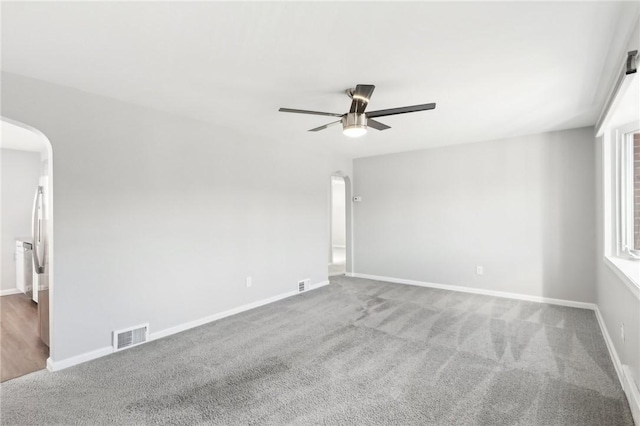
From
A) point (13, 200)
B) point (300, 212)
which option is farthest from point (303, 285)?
point (13, 200)

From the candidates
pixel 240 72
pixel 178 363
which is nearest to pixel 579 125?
pixel 240 72

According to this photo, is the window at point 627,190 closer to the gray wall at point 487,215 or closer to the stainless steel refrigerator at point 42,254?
the gray wall at point 487,215

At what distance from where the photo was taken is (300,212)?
508 cm

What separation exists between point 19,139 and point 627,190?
7.56 meters

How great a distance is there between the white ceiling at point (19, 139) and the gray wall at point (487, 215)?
5.10 m

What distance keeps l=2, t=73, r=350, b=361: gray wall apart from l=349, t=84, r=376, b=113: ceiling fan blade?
193cm

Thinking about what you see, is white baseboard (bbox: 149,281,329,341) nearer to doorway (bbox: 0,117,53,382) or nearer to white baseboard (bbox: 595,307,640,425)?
doorway (bbox: 0,117,53,382)

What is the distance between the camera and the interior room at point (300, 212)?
6.40 ft

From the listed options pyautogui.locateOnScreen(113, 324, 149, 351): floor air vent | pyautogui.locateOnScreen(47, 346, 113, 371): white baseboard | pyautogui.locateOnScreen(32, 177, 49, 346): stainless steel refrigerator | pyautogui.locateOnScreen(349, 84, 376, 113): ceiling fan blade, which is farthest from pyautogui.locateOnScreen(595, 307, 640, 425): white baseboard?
pyautogui.locateOnScreen(32, 177, 49, 346): stainless steel refrigerator

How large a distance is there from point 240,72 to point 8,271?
5.59 m

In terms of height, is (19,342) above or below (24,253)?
below

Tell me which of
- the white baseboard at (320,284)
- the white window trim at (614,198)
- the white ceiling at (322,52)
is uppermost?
the white ceiling at (322,52)

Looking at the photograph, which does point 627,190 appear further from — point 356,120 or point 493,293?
point 356,120

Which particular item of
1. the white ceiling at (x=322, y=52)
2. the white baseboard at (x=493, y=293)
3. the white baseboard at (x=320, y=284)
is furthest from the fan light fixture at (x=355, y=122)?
the white baseboard at (x=493, y=293)
